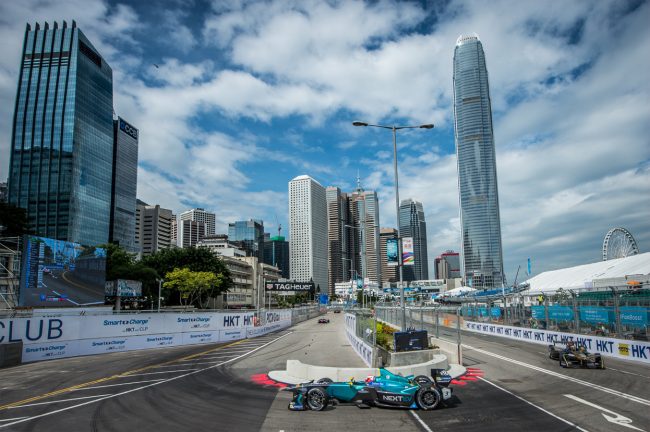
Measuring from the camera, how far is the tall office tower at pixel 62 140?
550 feet

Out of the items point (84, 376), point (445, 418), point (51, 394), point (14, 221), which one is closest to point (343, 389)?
point (445, 418)

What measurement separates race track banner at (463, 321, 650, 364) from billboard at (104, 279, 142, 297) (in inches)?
1985

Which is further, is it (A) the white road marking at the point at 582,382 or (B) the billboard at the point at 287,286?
(B) the billboard at the point at 287,286

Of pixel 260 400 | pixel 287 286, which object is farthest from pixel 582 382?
pixel 287 286

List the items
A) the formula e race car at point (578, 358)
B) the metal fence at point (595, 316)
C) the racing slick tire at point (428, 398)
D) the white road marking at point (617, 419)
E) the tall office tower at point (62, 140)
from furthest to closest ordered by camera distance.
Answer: the tall office tower at point (62, 140)
the metal fence at point (595, 316)
the formula e race car at point (578, 358)
the racing slick tire at point (428, 398)
the white road marking at point (617, 419)

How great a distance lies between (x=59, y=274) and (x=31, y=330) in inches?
588

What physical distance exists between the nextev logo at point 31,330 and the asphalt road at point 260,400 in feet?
6.72

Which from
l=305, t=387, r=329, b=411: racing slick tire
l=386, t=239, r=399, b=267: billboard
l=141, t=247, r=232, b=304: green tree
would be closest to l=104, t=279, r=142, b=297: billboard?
l=141, t=247, r=232, b=304: green tree

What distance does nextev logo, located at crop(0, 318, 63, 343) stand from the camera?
24672 millimetres

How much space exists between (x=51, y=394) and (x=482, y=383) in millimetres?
16214

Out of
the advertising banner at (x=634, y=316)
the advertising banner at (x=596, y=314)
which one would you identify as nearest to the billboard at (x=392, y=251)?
the advertising banner at (x=634, y=316)

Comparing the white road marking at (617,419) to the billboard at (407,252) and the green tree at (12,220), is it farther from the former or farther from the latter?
the green tree at (12,220)

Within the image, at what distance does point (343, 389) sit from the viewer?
14273mm

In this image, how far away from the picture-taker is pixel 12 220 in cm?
7038
